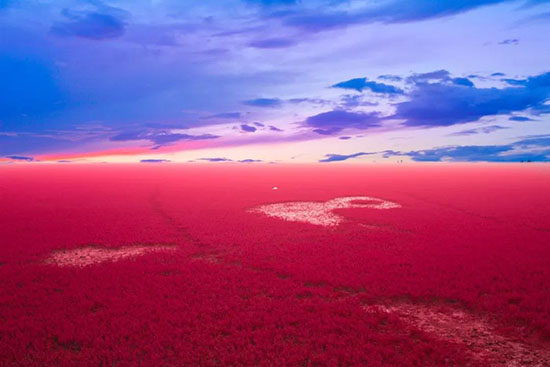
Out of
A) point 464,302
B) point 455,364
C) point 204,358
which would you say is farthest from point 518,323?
point 204,358

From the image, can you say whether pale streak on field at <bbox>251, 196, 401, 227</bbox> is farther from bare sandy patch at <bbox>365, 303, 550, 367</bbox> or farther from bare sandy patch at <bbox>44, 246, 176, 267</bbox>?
bare sandy patch at <bbox>365, 303, 550, 367</bbox>

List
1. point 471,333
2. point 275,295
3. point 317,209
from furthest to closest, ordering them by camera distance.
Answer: point 317,209 < point 275,295 < point 471,333

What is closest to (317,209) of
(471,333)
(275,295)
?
(275,295)

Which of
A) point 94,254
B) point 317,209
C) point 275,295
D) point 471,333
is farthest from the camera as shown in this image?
point 317,209

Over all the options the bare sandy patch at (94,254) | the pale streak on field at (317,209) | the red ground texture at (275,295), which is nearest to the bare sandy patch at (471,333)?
the red ground texture at (275,295)

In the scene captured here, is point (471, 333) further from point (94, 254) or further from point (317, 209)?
point (317, 209)

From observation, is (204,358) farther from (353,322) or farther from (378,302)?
(378,302)

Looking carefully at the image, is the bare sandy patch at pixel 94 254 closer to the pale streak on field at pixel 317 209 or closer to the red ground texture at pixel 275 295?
the red ground texture at pixel 275 295
